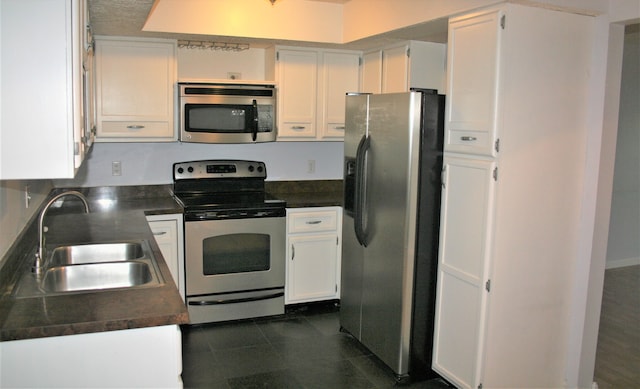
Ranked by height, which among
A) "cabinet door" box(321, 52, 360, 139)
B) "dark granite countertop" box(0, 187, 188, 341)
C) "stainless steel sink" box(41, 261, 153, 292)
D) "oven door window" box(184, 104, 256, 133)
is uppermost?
"cabinet door" box(321, 52, 360, 139)

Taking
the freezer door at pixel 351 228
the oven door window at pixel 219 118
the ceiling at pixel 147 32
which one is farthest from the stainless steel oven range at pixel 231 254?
the ceiling at pixel 147 32

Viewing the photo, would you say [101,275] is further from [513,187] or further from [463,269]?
[513,187]

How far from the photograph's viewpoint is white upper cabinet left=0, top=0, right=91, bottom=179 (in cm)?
165

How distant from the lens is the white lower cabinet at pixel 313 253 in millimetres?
4309

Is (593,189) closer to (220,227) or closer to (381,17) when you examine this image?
(381,17)

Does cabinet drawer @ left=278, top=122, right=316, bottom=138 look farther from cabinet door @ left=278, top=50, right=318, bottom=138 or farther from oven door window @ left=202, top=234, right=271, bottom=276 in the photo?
oven door window @ left=202, top=234, right=271, bottom=276

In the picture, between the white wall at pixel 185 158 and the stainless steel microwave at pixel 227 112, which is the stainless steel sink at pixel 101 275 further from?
the white wall at pixel 185 158

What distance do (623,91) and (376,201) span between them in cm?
379

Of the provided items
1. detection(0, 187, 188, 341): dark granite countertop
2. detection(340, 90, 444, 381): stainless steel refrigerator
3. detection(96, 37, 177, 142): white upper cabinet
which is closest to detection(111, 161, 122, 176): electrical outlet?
detection(96, 37, 177, 142): white upper cabinet

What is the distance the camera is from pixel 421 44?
12.9 ft

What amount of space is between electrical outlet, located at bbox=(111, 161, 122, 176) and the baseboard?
16.4ft

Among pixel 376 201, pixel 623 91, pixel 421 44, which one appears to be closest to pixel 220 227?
pixel 376 201

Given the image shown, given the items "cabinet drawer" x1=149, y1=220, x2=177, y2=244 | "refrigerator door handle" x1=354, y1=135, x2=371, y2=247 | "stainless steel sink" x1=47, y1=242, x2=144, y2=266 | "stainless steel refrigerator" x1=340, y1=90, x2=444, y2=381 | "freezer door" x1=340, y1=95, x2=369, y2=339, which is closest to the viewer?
"stainless steel sink" x1=47, y1=242, x2=144, y2=266

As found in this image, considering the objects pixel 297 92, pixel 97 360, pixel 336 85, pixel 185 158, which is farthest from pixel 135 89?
pixel 97 360
